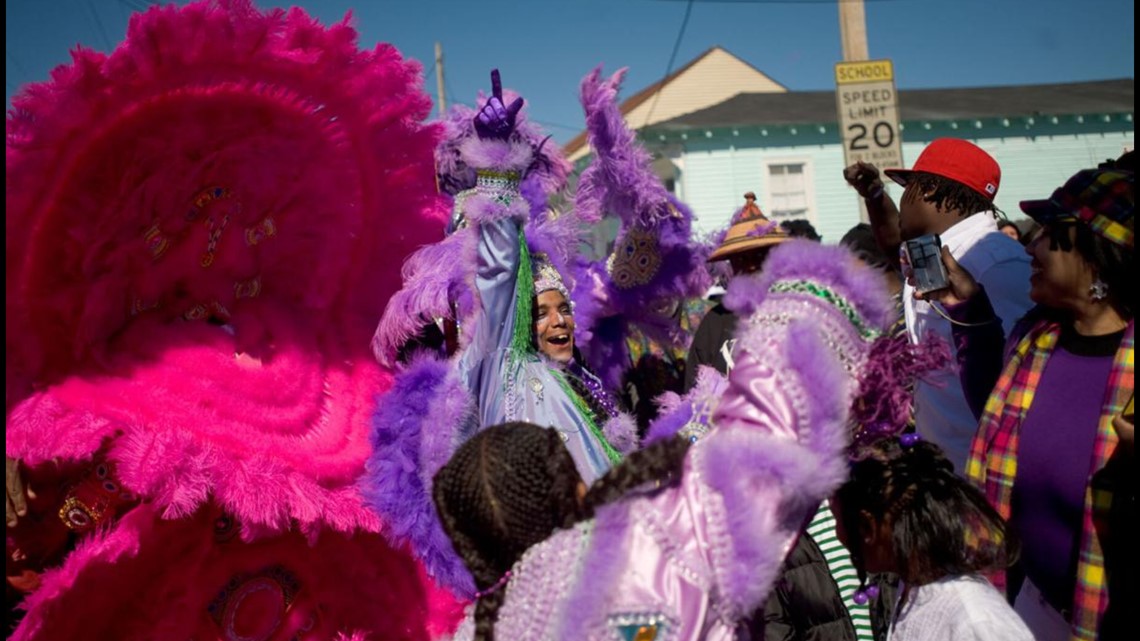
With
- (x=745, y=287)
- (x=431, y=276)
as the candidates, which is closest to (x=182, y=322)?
(x=431, y=276)

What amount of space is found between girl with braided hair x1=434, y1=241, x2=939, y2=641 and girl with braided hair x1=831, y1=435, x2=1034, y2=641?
1.47ft

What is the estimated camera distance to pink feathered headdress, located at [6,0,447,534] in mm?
2387

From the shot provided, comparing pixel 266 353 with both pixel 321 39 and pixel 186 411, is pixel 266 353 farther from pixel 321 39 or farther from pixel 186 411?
pixel 321 39

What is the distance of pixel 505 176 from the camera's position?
3000mm

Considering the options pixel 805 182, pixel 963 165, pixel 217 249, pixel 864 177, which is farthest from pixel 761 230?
pixel 805 182

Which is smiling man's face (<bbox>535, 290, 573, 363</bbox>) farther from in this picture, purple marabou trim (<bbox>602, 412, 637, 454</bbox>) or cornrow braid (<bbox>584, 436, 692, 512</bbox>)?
cornrow braid (<bbox>584, 436, 692, 512</bbox>)

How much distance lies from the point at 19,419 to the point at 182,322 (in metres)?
0.58

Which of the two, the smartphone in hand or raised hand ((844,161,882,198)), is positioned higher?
raised hand ((844,161,882,198))

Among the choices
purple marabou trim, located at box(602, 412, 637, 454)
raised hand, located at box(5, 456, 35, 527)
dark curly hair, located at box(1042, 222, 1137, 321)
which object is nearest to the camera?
dark curly hair, located at box(1042, 222, 1137, 321)

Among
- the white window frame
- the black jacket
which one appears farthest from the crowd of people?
the white window frame

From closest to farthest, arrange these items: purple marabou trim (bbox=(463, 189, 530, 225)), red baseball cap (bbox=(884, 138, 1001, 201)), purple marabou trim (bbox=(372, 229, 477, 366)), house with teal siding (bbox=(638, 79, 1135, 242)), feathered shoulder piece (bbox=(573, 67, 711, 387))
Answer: purple marabou trim (bbox=(463, 189, 530, 225))
purple marabou trim (bbox=(372, 229, 477, 366))
red baseball cap (bbox=(884, 138, 1001, 201))
feathered shoulder piece (bbox=(573, 67, 711, 387))
house with teal siding (bbox=(638, 79, 1135, 242))

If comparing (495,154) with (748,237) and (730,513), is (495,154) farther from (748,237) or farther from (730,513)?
(748,237)

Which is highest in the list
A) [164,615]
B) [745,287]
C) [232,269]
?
[232,269]

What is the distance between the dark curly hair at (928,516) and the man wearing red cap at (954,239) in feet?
3.13
